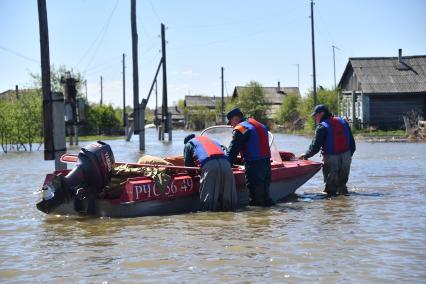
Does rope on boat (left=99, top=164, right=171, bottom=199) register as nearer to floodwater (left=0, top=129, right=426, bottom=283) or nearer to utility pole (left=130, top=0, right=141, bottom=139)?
floodwater (left=0, top=129, right=426, bottom=283)

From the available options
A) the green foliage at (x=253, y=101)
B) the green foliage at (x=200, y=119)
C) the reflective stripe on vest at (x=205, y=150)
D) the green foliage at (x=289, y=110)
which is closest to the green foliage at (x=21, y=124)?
the reflective stripe on vest at (x=205, y=150)

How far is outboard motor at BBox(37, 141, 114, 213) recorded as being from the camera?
402 inches

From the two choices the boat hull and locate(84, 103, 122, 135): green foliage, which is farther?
locate(84, 103, 122, 135): green foliage

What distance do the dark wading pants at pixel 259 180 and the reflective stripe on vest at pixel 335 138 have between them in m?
1.84

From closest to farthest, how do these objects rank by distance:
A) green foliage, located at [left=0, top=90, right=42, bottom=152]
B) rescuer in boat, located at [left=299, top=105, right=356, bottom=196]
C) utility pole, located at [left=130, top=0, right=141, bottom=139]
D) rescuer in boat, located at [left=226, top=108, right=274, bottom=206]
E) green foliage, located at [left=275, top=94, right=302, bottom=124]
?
rescuer in boat, located at [left=226, top=108, right=274, bottom=206] → rescuer in boat, located at [left=299, top=105, right=356, bottom=196] → utility pole, located at [left=130, top=0, right=141, bottom=139] → green foliage, located at [left=0, top=90, right=42, bottom=152] → green foliage, located at [left=275, top=94, right=302, bottom=124]

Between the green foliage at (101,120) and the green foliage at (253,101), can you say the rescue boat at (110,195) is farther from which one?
the green foliage at (253,101)

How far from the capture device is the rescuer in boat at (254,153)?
1095cm

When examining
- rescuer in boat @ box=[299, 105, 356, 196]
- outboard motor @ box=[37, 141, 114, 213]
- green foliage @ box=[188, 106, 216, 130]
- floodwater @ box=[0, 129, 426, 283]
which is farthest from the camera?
green foliage @ box=[188, 106, 216, 130]

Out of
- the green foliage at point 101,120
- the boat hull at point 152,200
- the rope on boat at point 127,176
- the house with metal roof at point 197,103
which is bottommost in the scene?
the boat hull at point 152,200

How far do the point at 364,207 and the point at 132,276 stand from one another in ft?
18.2

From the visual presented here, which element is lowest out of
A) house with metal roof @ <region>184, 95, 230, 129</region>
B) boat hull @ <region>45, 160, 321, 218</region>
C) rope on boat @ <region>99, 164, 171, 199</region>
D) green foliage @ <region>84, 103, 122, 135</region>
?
boat hull @ <region>45, 160, 321, 218</region>

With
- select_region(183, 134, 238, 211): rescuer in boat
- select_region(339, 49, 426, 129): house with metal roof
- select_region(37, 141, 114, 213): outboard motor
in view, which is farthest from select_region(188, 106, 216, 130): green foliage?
select_region(37, 141, 114, 213): outboard motor

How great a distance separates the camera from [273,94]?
3632 inches

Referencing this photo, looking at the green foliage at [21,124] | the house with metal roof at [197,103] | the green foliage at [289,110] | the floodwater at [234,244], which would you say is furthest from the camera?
the house with metal roof at [197,103]
